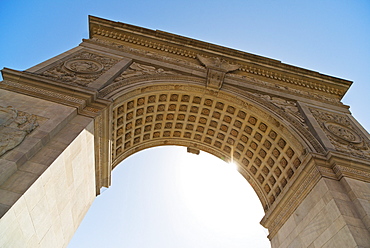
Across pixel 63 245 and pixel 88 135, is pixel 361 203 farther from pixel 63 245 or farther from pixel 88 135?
pixel 63 245

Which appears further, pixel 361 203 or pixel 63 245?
pixel 63 245

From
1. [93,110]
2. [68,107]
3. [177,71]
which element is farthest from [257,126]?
[68,107]

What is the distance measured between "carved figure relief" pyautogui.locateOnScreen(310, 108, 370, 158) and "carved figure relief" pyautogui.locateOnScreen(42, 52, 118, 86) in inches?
409

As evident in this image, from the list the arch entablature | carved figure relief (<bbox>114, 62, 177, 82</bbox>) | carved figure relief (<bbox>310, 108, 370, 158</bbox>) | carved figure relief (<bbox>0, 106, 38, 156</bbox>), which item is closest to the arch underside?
the arch entablature

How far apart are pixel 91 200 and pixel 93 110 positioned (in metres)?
3.68

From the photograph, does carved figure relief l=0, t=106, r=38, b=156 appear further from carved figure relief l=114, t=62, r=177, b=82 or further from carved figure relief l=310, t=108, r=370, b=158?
carved figure relief l=310, t=108, r=370, b=158

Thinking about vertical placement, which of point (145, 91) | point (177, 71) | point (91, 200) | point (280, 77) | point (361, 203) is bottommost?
point (361, 203)

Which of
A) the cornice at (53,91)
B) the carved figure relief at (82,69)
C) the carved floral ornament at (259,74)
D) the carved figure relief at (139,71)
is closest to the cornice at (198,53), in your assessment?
the carved floral ornament at (259,74)

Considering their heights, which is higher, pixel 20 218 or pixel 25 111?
pixel 25 111

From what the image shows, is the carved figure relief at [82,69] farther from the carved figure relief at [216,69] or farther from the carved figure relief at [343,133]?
the carved figure relief at [343,133]

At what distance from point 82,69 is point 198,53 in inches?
281

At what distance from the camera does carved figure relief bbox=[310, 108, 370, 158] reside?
1051 centimetres

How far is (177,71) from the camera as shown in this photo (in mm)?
13508

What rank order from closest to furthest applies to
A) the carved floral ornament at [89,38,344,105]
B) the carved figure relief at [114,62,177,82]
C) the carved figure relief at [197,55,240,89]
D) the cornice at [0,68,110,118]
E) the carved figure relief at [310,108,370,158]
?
the cornice at [0,68,110,118] < the carved figure relief at [310,108,370,158] < the carved figure relief at [114,62,177,82] < the carved figure relief at [197,55,240,89] < the carved floral ornament at [89,38,344,105]
